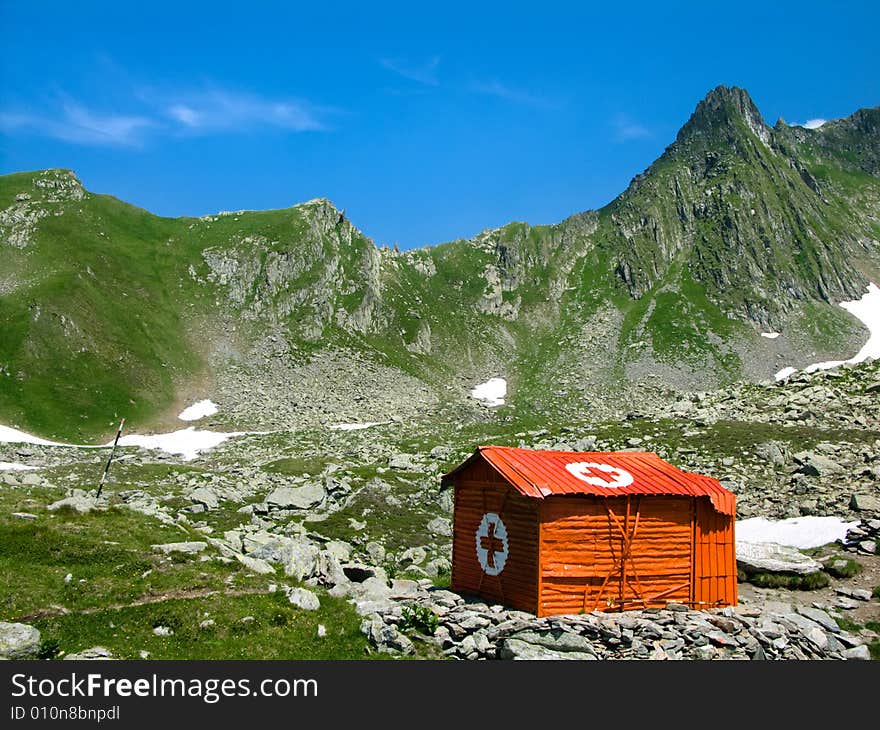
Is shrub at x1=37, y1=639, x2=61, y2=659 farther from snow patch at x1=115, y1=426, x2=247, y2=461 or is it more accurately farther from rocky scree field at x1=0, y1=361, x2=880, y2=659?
snow patch at x1=115, y1=426, x2=247, y2=461

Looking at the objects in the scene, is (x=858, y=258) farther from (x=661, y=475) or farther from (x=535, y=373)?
(x=661, y=475)

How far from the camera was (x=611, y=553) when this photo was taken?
23500mm

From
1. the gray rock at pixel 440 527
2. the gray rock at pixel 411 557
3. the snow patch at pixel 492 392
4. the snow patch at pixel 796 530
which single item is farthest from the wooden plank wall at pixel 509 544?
the snow patch at pixel 492 392

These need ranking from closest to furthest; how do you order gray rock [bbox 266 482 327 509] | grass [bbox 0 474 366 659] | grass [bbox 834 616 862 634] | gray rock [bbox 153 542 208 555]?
grass [bbox 0 474 366 659]
grass [bbox 834 616 862 634]
gray rock [bbox 153 542 208 555]
gray rock [bbox 266 482 327 509]

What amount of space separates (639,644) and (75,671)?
14.8 m

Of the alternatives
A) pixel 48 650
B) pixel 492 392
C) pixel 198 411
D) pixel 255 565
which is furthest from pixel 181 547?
pixel 492 392

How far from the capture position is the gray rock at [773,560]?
30156 mm

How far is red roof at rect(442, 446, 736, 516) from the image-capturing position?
76.7 ft

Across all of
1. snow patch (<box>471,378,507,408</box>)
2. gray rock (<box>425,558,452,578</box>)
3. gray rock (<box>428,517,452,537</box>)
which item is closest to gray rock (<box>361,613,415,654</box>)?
gray rock (<box>425,558,452,578</box>)

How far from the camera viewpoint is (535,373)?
132875mm

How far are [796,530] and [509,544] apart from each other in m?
20.9

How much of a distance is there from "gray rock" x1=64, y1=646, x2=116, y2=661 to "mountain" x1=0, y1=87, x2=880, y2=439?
249ft

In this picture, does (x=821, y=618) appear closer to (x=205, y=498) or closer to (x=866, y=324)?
(x=205, y=498)

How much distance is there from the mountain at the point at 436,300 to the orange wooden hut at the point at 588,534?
7434 cm
